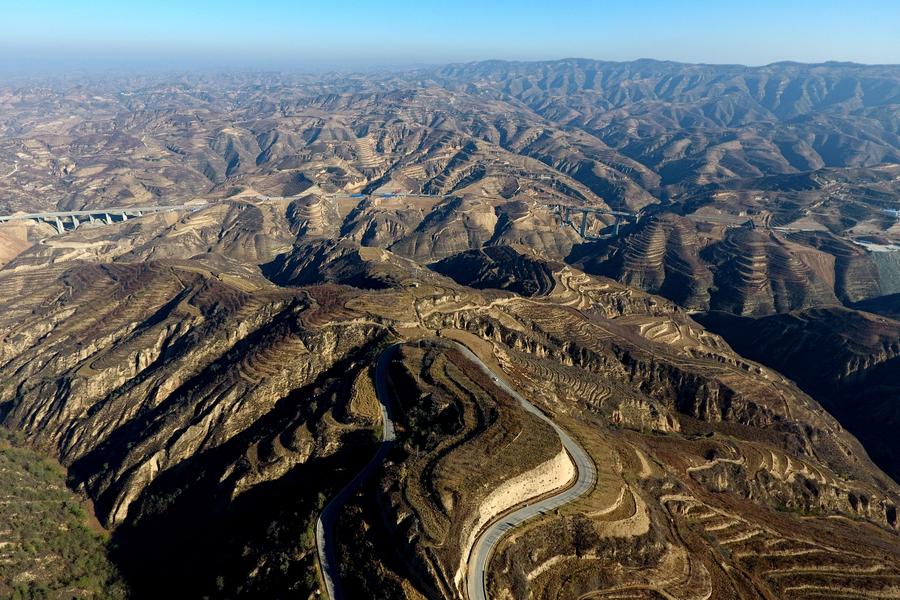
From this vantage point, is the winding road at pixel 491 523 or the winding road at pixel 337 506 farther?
the winding road at pixel 337 506

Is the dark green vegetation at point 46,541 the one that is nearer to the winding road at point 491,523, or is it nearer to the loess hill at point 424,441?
the loess hill at point 424,441

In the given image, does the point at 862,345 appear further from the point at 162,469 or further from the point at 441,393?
the point at 162,469

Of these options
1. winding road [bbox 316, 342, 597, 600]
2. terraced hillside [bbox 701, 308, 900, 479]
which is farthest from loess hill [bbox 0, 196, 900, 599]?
terraced hillside [bbox 701, 308, 900, 479]

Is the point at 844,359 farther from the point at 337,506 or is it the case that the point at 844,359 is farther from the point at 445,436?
the point at 337,506

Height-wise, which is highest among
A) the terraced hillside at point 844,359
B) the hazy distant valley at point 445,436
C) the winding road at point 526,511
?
the winding road at point 526,511

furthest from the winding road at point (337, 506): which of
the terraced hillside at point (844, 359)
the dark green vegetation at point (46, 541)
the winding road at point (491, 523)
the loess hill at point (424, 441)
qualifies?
the terraced hillside at point (844, 359)

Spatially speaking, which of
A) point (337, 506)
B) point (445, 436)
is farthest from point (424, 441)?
point (337, 506)
